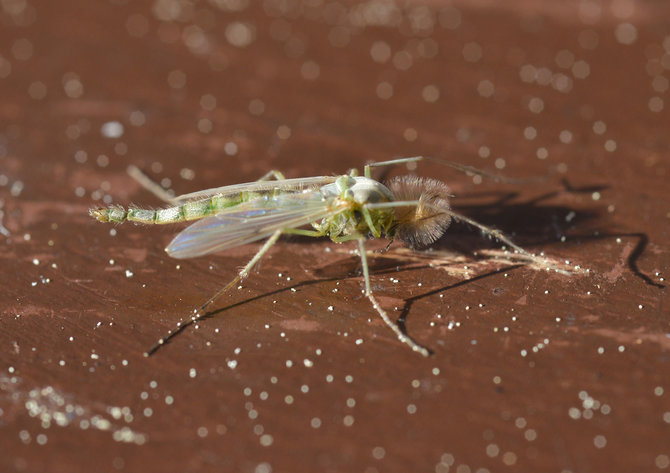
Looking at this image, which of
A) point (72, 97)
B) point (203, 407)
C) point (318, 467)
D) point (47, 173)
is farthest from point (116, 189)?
point (318, 467)

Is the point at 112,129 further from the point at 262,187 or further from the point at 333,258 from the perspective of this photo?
the point at 333,258

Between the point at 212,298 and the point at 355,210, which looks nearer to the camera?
the point at 212,298

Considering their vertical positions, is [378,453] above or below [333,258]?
below

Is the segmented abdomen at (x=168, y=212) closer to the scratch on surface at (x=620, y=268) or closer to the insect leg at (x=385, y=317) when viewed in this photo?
the insect leg at (x=385, y=317)

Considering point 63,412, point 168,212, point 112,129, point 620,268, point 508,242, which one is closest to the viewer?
point 63,412

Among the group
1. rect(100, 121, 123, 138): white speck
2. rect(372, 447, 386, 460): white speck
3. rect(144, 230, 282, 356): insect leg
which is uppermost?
rect(100, 121, 123, 138): white speck

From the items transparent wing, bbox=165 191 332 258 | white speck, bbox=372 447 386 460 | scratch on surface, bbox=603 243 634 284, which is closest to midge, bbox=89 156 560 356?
transparent wing, bbox=165 191 332 258

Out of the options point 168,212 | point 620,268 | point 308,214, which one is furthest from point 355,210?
point 620,268

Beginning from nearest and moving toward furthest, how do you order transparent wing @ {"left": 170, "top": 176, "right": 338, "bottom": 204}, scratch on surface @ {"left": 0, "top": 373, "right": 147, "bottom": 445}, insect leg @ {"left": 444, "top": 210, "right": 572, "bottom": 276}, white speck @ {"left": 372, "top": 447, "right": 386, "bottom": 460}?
white speck @ {"left": 372, "top": 447, "right": 386, "bottom": 460} → scratch on surface @ {"left": 0, "top": 373, "right": 147, "bottom": 445} → insect leg @ {"left": 444, "top": 210, "right": 572, "bottom": 276} → transparent wing @ {"left": 170, "top": 176, "right": 338, "bottom": 204}

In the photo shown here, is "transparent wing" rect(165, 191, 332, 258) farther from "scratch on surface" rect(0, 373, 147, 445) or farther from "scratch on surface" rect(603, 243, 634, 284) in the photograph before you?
"scratch on surface" rect(603, 243, 634, 284)
